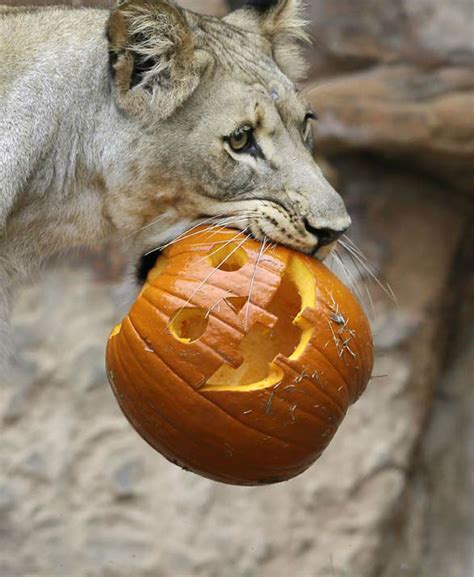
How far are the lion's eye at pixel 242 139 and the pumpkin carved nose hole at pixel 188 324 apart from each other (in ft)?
1.69

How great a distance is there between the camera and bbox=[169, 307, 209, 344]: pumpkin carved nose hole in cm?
263

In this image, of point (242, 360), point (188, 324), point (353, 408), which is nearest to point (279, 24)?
point (188, 324)

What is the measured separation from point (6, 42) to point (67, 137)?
12.8 inches

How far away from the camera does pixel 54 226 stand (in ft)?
10.4

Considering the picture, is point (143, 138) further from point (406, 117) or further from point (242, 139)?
point (406, 117)

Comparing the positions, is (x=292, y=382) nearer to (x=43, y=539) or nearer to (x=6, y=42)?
(x=6, y=42)

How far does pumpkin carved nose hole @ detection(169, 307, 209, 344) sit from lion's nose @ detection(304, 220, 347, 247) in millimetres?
370

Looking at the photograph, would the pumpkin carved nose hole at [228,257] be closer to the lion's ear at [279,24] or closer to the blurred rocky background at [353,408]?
the lion's ear at [279,24]

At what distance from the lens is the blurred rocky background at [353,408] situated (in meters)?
4.72

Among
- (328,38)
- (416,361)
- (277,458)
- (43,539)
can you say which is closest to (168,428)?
(277,458)

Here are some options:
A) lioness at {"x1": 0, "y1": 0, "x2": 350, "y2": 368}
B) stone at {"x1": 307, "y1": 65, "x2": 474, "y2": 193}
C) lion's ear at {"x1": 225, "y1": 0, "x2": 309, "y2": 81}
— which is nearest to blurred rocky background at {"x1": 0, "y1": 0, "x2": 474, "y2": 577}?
stone at {"x1": 307, "y1": 65, "x2": 474, "y2": 193}

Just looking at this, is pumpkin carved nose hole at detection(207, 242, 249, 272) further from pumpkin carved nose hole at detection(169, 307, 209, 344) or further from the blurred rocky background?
the blurred rocky background

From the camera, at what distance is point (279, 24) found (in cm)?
348

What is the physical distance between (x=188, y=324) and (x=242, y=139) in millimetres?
569
